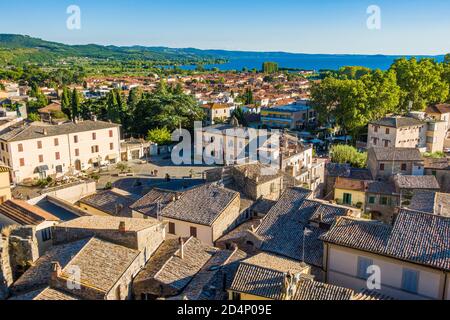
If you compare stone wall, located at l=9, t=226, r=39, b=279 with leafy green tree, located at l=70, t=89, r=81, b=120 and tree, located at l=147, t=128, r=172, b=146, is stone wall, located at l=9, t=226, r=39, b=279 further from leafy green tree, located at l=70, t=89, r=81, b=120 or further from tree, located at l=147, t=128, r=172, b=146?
leafy green tree, located at l=70, t=89, r=81, b=120

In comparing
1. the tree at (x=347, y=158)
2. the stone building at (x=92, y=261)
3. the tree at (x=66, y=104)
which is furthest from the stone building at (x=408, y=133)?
the tree at (x=66, y=104)

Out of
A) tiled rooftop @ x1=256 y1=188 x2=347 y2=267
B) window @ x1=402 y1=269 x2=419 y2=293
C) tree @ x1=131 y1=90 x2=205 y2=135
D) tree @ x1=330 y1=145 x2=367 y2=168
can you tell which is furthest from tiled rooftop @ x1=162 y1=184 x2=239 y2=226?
tree @ x1=131 y1=90 x2=205 y2=135

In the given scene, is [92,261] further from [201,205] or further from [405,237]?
[405,237]

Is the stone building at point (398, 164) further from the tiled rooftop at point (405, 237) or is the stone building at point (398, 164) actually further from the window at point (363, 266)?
the window at point (363, 266)

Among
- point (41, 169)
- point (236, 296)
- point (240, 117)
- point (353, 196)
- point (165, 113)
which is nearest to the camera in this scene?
point (236, 296)

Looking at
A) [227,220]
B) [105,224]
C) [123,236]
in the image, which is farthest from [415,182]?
[105,224]

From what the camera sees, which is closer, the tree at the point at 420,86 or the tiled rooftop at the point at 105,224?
the tiled rooftop at the point at 105,224
